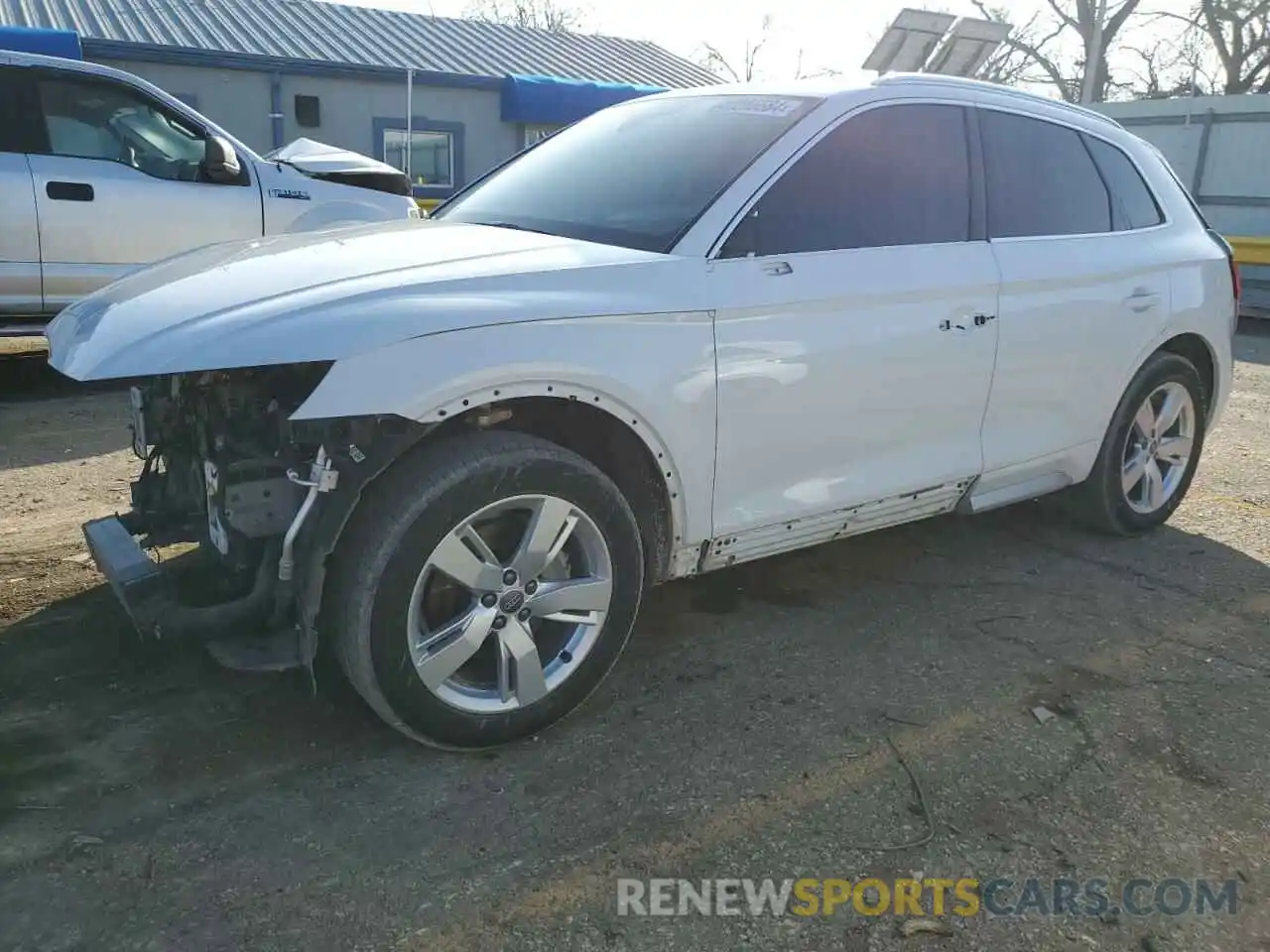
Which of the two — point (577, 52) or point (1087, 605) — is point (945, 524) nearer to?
point (1087, 605)

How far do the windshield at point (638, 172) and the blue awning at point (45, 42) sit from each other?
11.0 metres

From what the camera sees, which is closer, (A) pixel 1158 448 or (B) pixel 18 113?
(A) pixel 1158 448

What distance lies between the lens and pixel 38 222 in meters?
6.37

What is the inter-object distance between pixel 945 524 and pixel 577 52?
1727 cm

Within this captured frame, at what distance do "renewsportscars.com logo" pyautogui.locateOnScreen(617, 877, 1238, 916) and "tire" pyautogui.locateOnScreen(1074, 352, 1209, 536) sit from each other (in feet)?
7.80

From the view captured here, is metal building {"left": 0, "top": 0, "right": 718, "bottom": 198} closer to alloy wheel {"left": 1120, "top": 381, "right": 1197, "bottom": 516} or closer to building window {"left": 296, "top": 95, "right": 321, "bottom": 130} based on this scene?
building window {"left": 296, "top": 95, "right": 321, "bottom": 130}

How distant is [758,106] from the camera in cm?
349

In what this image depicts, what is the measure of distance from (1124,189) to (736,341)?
2414 mm

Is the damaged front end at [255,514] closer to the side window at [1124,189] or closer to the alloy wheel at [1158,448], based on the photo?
the side window at [1124,189]

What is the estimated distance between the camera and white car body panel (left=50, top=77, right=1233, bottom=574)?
2.47 meters

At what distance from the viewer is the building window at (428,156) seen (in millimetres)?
16578

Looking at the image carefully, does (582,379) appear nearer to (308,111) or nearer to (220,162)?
(220,162)

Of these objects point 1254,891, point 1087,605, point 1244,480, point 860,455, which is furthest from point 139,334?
point 1244,480

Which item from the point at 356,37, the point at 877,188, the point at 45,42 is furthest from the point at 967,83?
the point at 356,37
